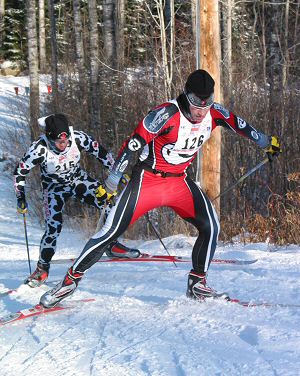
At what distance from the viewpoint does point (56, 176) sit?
268 inches

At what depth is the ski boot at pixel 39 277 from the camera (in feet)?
22.0

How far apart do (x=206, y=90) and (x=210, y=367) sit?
2.05 meters

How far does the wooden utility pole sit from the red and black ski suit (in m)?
3.39

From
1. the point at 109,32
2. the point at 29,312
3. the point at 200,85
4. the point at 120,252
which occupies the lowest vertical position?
the point at 120,252

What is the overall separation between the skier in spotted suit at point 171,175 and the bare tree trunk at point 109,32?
8652 millimetres

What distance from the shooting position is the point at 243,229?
8.66m

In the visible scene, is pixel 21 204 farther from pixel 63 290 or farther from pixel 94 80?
pixel 94 80

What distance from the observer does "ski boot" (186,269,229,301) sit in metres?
5.22

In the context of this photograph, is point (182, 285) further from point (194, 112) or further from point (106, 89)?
point (106, 89)

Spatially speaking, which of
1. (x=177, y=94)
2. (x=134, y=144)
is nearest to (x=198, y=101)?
(x=134, y=144)

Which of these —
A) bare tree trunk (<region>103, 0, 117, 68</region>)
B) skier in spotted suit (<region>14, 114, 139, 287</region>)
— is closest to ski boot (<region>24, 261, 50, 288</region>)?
skier in spotted suit (<region>14, 114, 139, 287</region>)

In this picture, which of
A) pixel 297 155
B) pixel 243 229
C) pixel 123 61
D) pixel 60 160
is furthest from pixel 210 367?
pixel 123 61

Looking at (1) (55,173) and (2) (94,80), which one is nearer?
(1) (55,173)

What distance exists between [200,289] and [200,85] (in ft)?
5.49
